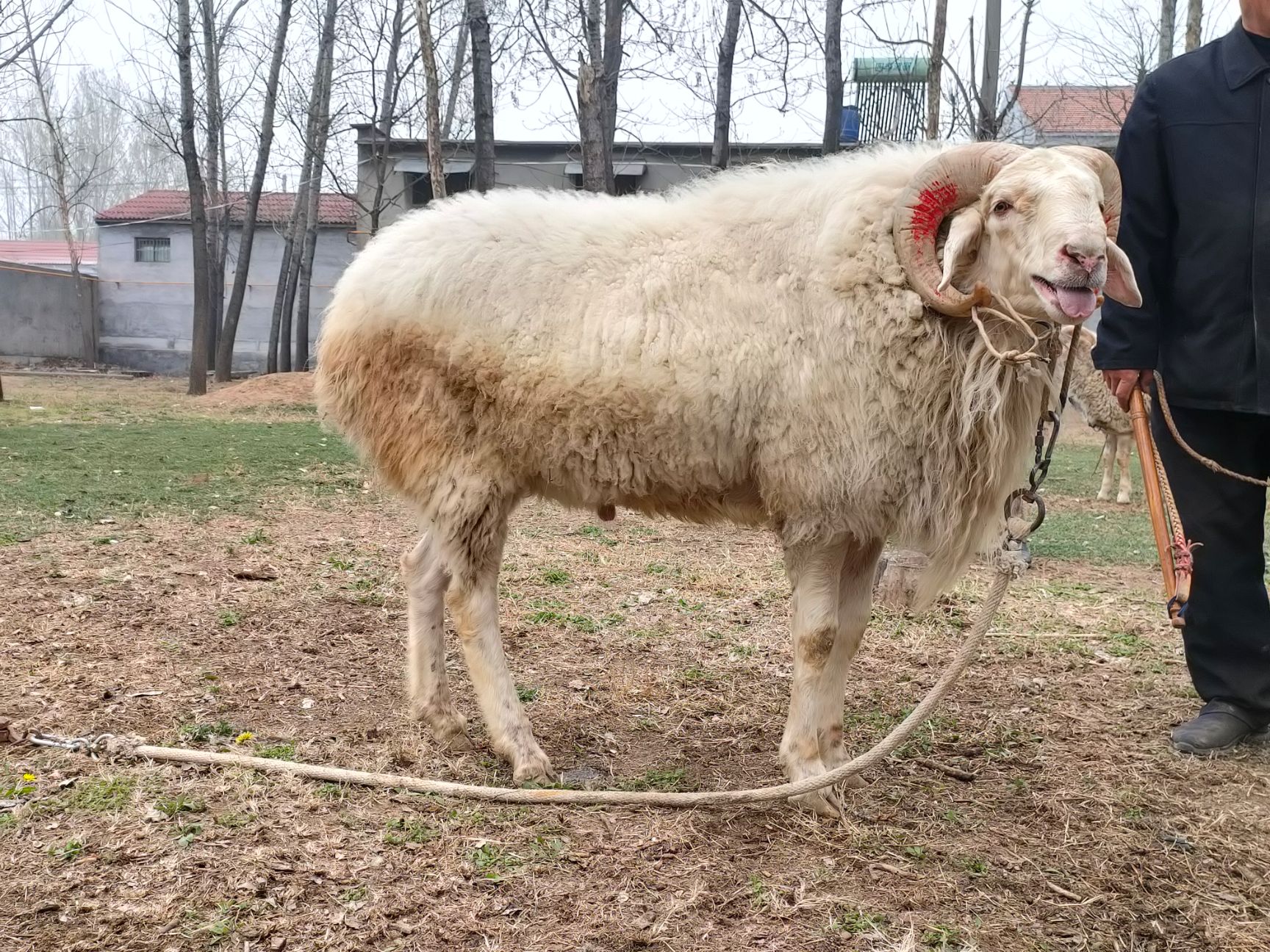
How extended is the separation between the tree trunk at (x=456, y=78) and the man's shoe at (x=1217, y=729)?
1650 cm

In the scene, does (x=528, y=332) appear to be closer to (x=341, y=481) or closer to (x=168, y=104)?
(x=341, y=481)

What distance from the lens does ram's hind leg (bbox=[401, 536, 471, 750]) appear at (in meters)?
3.85

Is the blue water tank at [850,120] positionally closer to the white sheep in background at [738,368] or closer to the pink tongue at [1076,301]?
the white sheep in background at [738,368]

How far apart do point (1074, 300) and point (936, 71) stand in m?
7.48

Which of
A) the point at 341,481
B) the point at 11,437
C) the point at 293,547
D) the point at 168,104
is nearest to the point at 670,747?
the point at 293,547

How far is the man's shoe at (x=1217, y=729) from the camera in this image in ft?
12.8

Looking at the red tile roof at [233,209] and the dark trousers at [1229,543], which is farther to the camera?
the red tile roof at [233,209]

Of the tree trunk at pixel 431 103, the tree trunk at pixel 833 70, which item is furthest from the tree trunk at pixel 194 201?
the tree trunk at pixel 833 70

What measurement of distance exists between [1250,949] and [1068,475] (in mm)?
10815

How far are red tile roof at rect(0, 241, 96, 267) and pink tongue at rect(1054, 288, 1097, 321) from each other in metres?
48.1

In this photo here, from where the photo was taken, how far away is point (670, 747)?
156 inches

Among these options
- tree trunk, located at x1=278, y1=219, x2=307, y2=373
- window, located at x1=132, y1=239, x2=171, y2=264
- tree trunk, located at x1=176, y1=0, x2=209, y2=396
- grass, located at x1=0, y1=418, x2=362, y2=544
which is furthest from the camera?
window, located at x1=132, y1=239, x2=171, y2=264

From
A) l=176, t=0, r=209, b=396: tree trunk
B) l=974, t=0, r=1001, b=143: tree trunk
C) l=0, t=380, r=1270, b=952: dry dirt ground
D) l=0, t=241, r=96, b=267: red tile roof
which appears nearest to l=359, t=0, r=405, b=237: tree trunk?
l=176, t=0, r=209, b=396: tree trunk

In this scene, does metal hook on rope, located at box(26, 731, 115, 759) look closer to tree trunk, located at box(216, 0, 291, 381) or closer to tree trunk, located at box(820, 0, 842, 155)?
tree trunk, located at box(820, 0, 842, 155)
